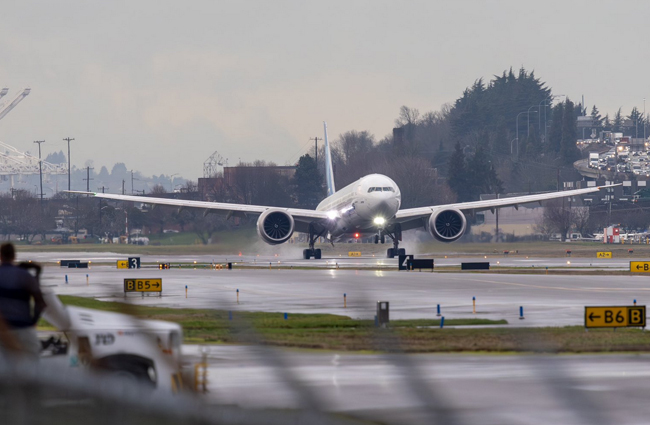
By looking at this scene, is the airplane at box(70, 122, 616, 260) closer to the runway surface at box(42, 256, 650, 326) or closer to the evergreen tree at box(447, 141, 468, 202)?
the runway surface at box(42, 256, 650, 326)

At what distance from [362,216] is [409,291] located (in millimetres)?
26459

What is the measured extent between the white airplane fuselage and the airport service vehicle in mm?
59387

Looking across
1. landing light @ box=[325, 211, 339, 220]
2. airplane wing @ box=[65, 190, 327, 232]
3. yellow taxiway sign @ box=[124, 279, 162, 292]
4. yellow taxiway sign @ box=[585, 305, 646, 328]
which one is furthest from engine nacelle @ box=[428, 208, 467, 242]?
yellow taxiway sign @ box=[585, 305, 646, 328]

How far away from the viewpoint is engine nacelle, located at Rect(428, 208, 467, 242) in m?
74.2

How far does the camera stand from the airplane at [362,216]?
70000mm

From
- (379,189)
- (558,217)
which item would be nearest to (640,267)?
(379,189)

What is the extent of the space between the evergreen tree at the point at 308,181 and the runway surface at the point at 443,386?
122014 millimetres

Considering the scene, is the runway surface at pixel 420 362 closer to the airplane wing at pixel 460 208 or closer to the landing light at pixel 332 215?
the landing light at pixel 332 215

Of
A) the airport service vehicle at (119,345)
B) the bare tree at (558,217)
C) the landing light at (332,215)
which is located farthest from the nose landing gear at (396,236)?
the airport service vehicle at (119,345)

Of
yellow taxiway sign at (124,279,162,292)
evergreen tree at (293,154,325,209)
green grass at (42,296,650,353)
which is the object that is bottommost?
green grass at (42,296,650,353)

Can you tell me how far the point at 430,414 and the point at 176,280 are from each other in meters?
49.9

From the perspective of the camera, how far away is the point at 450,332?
27531mm

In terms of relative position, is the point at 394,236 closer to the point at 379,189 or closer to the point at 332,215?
the point at 332,215

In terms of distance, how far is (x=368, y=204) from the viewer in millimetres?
69188
